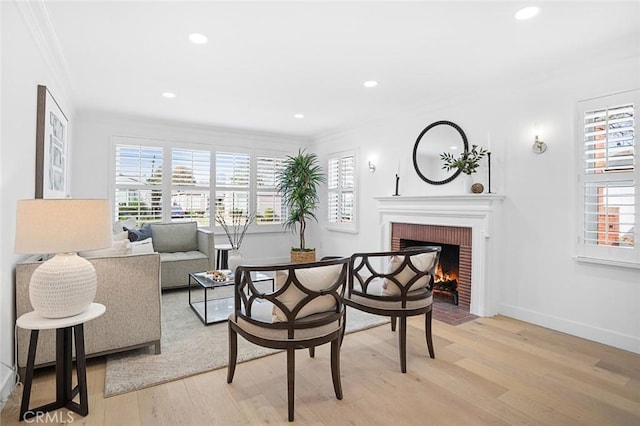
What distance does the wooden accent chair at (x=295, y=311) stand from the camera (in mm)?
1946

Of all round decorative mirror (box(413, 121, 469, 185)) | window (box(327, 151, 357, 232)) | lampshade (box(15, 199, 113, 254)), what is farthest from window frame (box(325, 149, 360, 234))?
lampshade (box(15, 199, 113, 254))

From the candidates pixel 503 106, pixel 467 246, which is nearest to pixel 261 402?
pixel 467 246

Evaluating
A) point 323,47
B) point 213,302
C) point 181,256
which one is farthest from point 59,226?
point 181,256

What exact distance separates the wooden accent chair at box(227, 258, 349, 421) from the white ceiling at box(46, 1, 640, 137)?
70.2 inches

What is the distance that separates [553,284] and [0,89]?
4.49 meters

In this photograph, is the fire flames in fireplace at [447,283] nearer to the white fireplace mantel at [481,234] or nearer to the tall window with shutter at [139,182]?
the white fireplace mantel at [481,234]

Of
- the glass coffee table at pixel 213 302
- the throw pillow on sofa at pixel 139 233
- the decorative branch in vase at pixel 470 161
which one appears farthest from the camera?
the throw pillow on sofa at pixel 139 233

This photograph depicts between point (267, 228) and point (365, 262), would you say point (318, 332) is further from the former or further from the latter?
point (267, 228)

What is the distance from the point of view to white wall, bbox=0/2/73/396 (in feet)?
6.56

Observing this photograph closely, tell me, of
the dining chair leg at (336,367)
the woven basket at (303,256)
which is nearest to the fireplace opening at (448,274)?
the woven basket at (303,256)

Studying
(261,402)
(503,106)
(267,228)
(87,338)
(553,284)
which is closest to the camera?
(261,402)

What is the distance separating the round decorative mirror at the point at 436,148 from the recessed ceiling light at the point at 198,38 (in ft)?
9.44

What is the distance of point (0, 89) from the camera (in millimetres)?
1922

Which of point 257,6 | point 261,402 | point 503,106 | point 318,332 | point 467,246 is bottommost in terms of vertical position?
point 261,402
